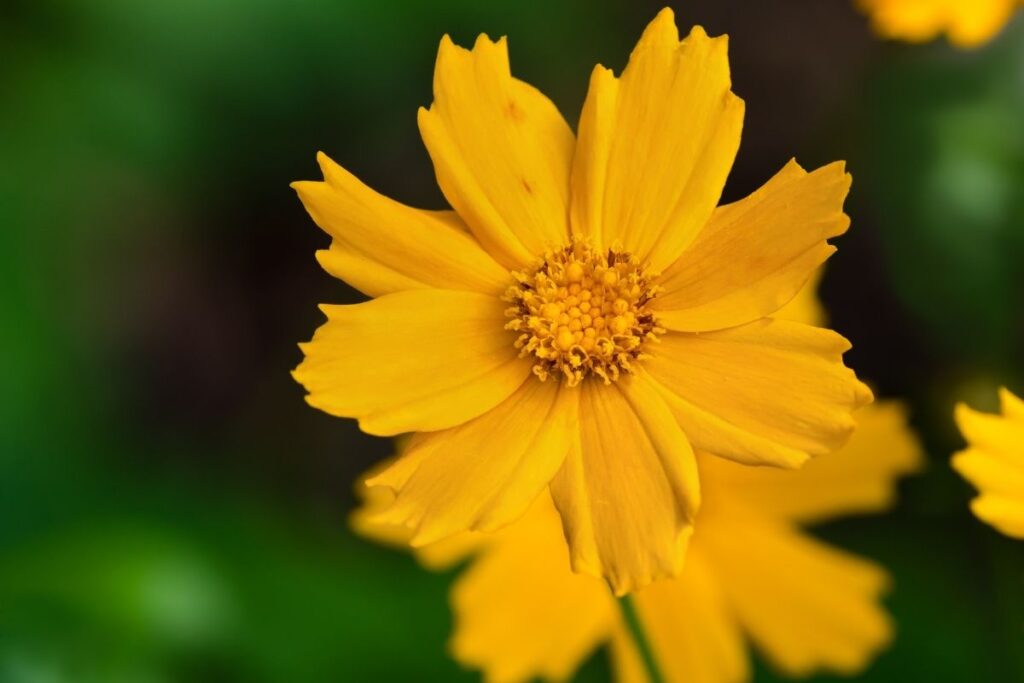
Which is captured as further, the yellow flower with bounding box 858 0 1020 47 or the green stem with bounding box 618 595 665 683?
the yellow flower with bounding box 858 0 1020 47

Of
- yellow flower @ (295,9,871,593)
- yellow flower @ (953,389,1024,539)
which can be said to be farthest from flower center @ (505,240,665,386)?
yellow flower @ (953,389,1024,539)

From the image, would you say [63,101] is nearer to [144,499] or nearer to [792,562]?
[144,499]

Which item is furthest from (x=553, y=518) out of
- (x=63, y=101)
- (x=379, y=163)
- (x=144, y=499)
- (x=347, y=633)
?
(x=63, y=101)

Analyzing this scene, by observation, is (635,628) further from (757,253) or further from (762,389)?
(757,253)

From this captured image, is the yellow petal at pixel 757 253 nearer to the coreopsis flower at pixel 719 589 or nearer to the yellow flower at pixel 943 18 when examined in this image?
the coreopsis flower at pixel 719 589

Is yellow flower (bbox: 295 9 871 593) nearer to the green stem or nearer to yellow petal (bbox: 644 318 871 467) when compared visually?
yellow petal (bbox: 644 318 871 467)

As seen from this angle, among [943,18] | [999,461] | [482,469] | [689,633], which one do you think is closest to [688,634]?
[689,633]
